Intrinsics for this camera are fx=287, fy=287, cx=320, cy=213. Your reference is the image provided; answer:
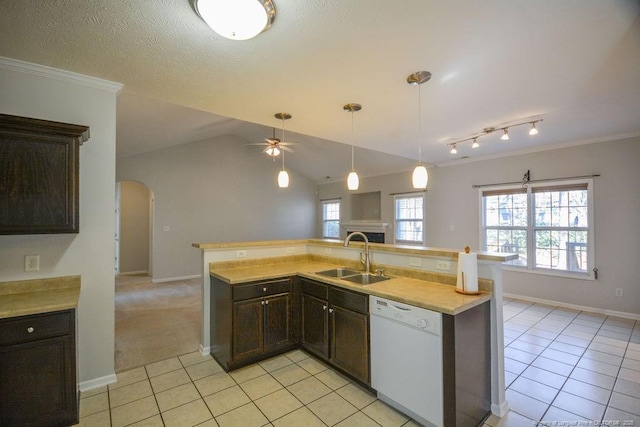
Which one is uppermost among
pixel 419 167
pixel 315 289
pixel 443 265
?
pixel 419 167

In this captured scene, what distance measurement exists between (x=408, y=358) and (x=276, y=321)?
1.34 meters

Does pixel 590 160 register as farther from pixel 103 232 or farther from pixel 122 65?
pixel 103 232

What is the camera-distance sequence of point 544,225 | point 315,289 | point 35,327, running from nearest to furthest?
point 35,327 < point 315,289 < point 544,225

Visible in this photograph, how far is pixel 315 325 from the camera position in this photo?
8.97ft

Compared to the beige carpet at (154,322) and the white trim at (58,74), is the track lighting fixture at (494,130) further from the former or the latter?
the beige carpet at (154,322)

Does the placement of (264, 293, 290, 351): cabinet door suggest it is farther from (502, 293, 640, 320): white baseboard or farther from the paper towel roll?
(502, 293, 640, 320): white baseboard

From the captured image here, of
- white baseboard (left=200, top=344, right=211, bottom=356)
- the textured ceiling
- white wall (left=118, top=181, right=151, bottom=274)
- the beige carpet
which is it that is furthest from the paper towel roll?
white wall (left=118, top=181, right=151, bottom=274)

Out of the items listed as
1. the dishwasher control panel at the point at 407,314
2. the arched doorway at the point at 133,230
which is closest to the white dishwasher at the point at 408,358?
the dishwasher control panel at the point at 407,314

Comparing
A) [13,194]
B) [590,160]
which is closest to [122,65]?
[13,194]

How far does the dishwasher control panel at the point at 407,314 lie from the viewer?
179 cm

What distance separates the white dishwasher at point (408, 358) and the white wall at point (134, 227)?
23.5 ft

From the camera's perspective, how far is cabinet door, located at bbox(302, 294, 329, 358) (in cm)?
262

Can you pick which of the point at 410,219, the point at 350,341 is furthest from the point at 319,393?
the point at 410,219

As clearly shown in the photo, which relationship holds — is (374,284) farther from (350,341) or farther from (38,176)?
(38,176)
